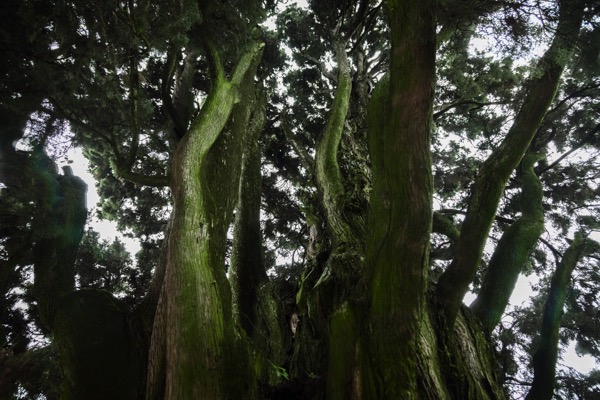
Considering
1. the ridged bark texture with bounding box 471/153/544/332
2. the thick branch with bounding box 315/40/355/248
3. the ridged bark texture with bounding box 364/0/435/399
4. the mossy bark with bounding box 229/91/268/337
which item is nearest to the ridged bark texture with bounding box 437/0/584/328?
the ridged bark texture with bounding box 471/153/544/332

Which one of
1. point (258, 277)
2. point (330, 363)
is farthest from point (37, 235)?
point (330, 363)

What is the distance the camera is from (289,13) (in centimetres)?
951

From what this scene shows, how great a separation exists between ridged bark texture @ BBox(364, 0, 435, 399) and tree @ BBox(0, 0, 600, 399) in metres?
0.01

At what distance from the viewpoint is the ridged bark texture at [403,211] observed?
2.11 metres

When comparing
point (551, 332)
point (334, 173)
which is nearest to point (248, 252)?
point (334, 173)

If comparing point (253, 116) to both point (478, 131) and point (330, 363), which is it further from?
point (478, 131)

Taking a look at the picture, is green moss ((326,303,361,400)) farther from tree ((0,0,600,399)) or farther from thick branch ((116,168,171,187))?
thick branch ((116,168,171,187))

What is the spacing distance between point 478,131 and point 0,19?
8308 millimetres

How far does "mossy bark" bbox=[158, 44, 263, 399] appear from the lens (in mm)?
2088

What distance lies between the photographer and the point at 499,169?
3.32 meters

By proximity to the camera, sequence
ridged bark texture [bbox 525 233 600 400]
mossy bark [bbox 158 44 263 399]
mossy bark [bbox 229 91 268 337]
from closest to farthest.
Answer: mossy bark [bbox 158 44 263 399] < ridged bark texture [bbox 525 233 600 400] < mossy bark [bbox 229 91 268 337]

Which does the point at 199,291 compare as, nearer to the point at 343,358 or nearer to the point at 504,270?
the point at 343,358

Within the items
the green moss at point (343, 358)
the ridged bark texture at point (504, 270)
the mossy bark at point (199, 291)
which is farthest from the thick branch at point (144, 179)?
the ridged bark texture at point (504, 270)

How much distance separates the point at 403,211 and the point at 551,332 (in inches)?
140
